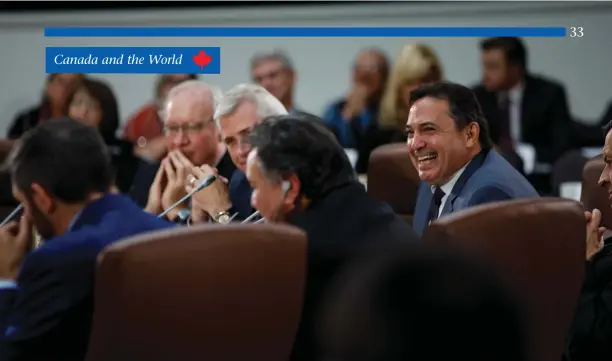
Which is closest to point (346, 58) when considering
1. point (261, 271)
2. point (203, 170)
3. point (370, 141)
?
point (370, 141)

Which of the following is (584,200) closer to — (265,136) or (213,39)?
(265,136)

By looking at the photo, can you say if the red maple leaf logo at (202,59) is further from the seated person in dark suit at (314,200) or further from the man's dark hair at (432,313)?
the man's dark hair at (432,313)

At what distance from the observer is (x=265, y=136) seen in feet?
7.59

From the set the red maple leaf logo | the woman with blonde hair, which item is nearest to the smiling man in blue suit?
the red maple leaf logo

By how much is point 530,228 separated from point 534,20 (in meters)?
2.35

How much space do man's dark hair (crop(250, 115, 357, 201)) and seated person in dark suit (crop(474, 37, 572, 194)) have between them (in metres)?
2.37

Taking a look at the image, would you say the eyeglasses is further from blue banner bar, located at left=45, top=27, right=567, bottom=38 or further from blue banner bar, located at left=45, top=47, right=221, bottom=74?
blue banner bar, located at left=45, top=27, right=567, bottom=38

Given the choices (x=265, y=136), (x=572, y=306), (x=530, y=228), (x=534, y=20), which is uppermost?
(x=534, y=20)

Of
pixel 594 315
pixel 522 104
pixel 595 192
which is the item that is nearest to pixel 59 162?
pixel 594 315

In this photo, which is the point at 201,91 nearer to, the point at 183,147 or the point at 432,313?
the point at 183,147

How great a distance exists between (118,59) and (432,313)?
121 inches

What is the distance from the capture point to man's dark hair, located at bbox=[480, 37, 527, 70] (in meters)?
4.62

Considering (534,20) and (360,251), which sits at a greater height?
(534,20)

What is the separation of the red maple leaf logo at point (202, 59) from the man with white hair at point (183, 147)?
147 mm
